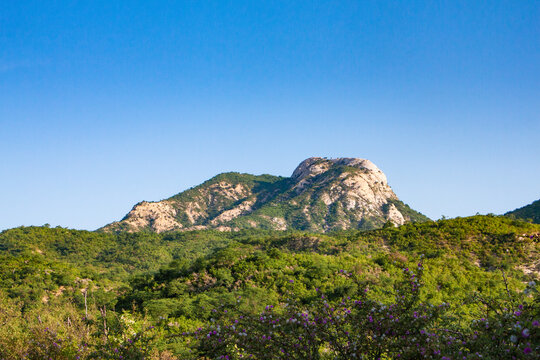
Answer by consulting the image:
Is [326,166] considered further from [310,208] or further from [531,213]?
[531,213]

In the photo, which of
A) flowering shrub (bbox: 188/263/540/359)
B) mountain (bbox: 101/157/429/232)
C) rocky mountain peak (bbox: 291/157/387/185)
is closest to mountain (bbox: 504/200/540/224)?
mountain (bbox: 101/157/429/232)

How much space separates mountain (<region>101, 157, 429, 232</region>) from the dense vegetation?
96.5m

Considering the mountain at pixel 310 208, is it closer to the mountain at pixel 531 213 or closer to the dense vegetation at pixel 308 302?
the mountain at pixel 531 213

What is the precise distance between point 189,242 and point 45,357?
95.0 meters

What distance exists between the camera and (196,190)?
641 ft

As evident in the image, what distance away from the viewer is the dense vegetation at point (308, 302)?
5375 mm

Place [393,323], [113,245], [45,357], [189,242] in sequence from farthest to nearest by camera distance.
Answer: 1. [189,242]
2. [113,245]
3. [45,357]
4. [393,323]

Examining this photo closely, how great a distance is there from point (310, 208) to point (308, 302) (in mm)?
131290

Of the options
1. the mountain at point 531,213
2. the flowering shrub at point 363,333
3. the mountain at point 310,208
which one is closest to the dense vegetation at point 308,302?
the flowering shrub at point 363,333

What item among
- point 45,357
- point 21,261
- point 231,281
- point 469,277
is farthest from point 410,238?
Answer: point 21,261

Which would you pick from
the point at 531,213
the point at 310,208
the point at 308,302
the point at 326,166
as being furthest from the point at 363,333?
the point at 326,166

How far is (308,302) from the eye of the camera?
18.0 m

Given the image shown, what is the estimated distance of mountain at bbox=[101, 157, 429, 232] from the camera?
140 metres

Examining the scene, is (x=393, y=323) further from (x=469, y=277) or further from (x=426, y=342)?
(x=469, y=277)
